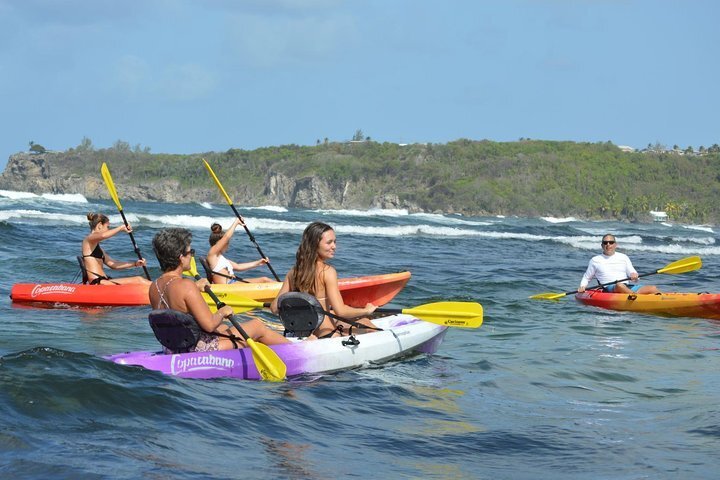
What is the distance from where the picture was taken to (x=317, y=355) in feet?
24.1

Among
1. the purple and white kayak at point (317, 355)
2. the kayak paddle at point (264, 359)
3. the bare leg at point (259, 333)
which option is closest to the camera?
the purple and white kayak at point (317, 355)

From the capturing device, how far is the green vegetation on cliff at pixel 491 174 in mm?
104688

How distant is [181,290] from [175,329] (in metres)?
0.35

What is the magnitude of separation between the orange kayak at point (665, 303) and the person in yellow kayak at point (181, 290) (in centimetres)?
721

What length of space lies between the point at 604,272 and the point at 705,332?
2357 mm

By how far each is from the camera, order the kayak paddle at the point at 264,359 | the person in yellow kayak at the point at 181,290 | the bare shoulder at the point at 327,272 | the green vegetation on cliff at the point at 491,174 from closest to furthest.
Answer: the person in yellow kayak at the point at 181,290
the kayak paddle at the point at 264,359
the bare shoulder at the point at 327,272
the green vegetation on cliff at the point at 491,174

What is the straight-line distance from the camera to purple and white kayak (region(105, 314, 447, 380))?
261 inches

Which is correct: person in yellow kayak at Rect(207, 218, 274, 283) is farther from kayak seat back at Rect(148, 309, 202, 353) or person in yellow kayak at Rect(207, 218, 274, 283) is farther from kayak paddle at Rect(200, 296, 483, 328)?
kayak seat back at Rect(148, 309, 202, 353)

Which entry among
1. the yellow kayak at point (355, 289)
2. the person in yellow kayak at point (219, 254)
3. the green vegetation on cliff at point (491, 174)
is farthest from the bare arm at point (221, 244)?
the green vegetation on cliff at point (491, 174)

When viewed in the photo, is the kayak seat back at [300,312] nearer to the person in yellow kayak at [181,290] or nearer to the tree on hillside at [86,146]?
the person in yellow kayak at [181,290]

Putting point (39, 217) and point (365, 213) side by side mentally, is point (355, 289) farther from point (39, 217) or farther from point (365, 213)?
point (365, 213)

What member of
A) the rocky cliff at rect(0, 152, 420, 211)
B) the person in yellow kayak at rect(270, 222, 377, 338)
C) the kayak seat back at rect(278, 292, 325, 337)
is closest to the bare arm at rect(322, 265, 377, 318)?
the person in yellow kayak at rect(270, 222, 377, 338)

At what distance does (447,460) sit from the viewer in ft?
17.7

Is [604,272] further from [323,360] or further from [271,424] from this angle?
[271,424]
